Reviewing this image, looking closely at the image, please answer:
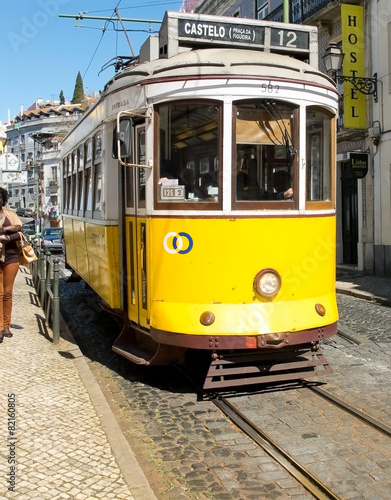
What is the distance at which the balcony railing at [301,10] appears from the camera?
18500 mm

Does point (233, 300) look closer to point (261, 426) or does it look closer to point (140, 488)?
point (261, 426)

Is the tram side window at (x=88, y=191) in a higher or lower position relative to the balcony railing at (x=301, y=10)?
lower

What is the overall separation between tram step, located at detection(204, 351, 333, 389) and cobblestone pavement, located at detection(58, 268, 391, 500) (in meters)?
0.21

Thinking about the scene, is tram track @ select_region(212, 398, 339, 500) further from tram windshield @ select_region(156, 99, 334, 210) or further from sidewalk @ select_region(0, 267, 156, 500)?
tram windshield @ select_region(156, 99, 334, 210)

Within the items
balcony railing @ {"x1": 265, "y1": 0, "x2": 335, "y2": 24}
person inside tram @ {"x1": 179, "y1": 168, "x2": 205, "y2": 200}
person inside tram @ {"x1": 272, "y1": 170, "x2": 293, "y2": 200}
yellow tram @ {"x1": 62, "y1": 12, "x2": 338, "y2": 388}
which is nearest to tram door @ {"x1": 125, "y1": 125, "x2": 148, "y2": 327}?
yellow tram @ {"x1": 62, "y1": 12, "x2": 338, "y2": 388}

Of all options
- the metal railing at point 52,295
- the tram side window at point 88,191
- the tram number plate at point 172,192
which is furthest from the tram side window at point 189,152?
the tram side window at point 88,191

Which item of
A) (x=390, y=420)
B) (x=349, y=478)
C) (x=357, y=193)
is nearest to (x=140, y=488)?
(x=349, y=478)

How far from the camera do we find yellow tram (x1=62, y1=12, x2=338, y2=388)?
18.0 feet

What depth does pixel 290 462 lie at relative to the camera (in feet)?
14.0

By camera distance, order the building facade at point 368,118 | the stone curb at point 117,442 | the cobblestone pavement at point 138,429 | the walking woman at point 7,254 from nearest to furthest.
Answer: the stone curb at point 117,442 < the cobblestone pavement at point 138,429 < the walking woman at point 7,254 < the building facade at point 368,118

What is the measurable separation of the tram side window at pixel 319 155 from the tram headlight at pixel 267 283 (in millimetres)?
873

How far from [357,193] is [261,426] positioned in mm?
13837

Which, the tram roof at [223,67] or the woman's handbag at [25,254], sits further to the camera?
the woman's handbag at [25,254]

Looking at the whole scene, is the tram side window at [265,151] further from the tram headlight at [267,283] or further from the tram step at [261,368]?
the tram step at [261,368]
